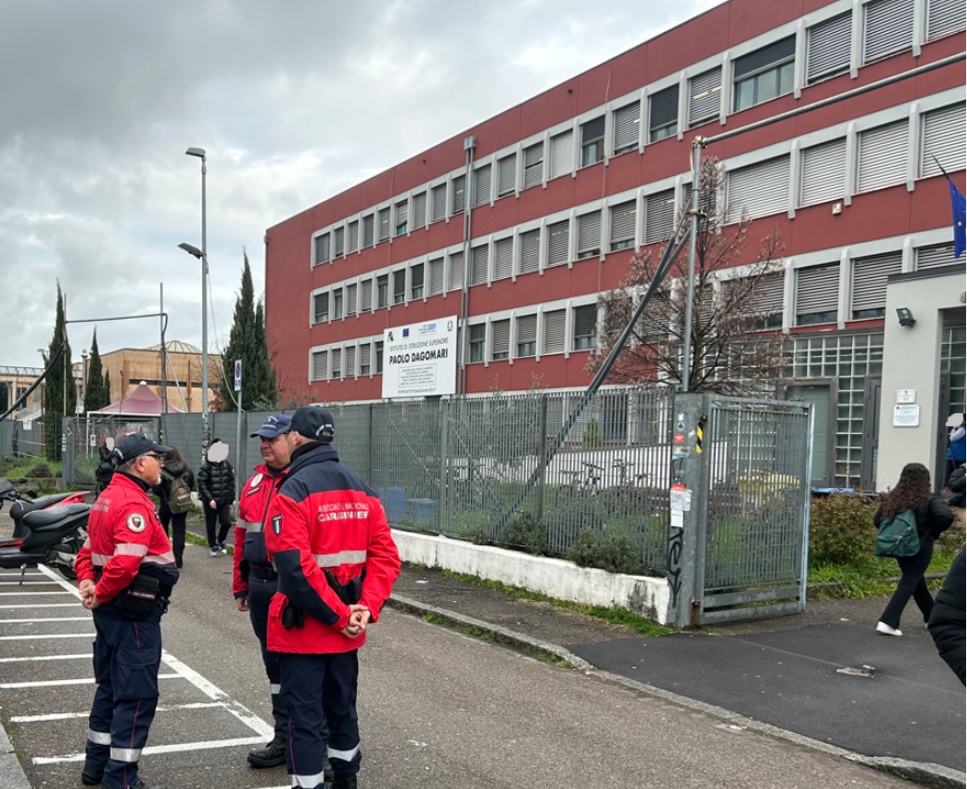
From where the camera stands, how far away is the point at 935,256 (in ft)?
78.1

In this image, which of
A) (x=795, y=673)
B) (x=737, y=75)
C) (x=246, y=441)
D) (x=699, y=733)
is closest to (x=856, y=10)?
(x=737, y=75)

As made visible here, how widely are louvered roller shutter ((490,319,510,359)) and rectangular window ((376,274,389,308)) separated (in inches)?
375

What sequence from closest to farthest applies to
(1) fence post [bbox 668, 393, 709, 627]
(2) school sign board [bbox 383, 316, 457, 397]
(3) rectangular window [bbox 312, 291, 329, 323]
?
(1) fence post [bbox 668, 393, 709, 627] → (2) school sign board [bbox 383, 316, 457, 397] → (3) rectangular window [bbox 312, 291, 329, 323]

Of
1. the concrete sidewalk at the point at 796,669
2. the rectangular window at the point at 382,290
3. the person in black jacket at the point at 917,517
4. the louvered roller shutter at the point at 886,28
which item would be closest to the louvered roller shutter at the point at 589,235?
the louvered roller shutter at the point at 886,28

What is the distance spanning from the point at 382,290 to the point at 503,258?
35.6 ft

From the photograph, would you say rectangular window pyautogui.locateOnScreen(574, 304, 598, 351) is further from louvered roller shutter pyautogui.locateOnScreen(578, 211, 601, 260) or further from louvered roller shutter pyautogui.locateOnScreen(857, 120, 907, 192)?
louvered roller shutter pyautogui.locateOnScreen(857, 120, 907, 192)

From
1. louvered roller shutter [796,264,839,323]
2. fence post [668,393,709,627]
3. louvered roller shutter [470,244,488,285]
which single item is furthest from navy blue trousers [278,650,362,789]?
louvered roller shutter [470,244,488,285]

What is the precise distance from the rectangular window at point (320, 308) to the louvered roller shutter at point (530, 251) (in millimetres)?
18251

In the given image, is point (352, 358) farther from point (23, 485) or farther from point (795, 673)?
point (795, 673)

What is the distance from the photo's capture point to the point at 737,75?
2939 cm

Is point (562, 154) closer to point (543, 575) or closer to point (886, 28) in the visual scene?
point (886, 28)

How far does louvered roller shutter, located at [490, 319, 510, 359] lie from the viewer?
3950 cm

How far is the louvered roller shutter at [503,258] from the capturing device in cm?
3931

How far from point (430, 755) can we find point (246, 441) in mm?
15305
